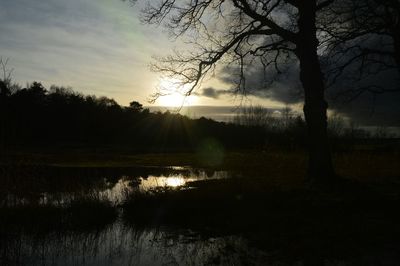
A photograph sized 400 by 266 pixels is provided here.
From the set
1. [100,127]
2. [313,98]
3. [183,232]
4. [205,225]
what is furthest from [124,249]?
[100,127]

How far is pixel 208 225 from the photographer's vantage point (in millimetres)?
9055

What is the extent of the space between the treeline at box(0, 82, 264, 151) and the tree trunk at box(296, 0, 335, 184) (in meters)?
53.6

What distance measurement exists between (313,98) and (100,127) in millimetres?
75570

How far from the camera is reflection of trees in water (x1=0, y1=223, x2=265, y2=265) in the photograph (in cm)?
677

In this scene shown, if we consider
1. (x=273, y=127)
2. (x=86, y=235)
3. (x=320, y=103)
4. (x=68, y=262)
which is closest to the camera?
(x=68, y=262)

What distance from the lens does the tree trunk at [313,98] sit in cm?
1322

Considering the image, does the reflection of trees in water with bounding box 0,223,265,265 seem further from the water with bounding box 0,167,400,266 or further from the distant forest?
the distant forest

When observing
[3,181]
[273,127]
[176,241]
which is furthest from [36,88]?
[176,241]

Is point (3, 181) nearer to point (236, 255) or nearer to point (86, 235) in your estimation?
point (86, 235)

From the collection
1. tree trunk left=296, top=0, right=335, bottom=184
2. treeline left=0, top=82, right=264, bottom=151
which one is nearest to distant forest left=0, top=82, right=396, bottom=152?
treeline left=0, top=82, right=264, bottom=151

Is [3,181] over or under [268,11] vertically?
under

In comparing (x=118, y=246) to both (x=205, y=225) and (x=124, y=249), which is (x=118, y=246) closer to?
(x=124, y=249)

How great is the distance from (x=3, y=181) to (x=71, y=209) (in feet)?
8.34

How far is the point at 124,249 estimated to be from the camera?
295 inches
